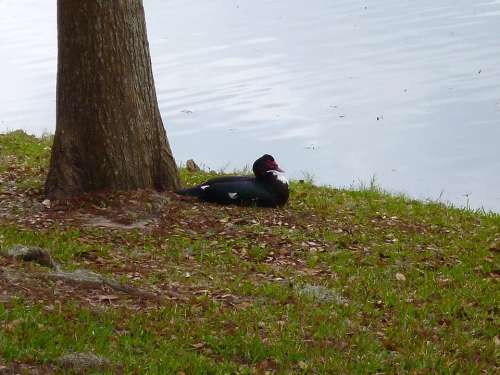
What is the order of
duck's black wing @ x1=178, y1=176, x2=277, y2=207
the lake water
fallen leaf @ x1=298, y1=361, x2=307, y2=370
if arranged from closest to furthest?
fallen leaf @ x1=298, y1=361, x2=307, y2=370
duck's black wing @ x1=178, y1=176, x2=277, y2=207
the lake water

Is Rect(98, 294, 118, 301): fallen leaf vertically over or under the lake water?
under

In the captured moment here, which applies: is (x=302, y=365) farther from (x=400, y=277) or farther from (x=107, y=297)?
(x=400, y=277)

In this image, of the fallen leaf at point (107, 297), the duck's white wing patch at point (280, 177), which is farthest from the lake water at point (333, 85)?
the fallen leaf at point (107, 297)

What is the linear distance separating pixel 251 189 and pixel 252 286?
2.86 m

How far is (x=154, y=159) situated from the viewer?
10312 millimetres

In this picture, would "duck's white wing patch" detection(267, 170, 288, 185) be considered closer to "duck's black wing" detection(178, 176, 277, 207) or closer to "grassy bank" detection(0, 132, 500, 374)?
"duck's black wing" detection(178, 176, 277, 207)

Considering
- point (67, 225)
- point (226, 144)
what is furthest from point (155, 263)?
point (226, 144)

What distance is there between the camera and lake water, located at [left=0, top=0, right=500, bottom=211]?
17406 millimetres

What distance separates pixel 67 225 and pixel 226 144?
967 centimetres

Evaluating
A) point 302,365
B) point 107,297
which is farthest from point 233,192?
point 302,365

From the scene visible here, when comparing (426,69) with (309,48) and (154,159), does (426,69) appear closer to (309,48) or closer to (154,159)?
(309,48)

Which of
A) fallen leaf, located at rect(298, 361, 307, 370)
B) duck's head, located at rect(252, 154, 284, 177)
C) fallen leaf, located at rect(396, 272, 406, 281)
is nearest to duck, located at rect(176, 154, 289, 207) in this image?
duck's head, located at rect(252, 154, 284, 177)

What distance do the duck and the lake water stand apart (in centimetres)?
436

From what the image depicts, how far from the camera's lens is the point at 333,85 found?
919 inches
